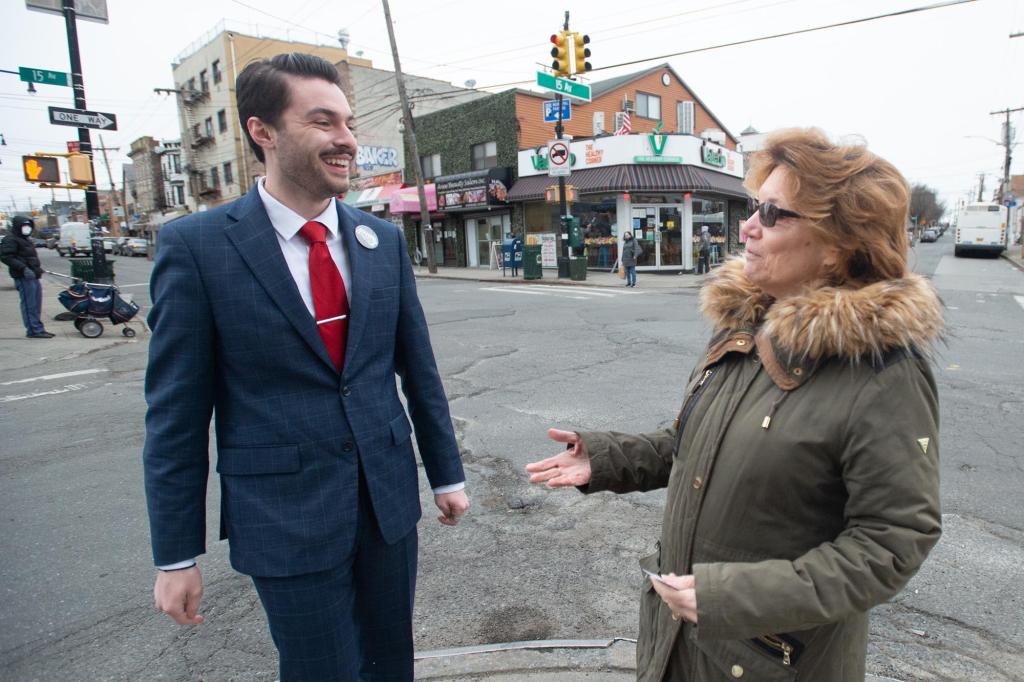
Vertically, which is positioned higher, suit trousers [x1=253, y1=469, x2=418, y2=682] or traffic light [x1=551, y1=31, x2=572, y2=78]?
traffic light [x1=551, y1=31, x2=572, y2=78]

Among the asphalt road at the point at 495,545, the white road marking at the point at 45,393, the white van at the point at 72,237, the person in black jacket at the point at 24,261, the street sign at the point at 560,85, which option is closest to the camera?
the asphalt road at the point at 495,545

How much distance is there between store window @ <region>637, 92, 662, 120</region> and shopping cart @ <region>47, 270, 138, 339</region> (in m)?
25.5

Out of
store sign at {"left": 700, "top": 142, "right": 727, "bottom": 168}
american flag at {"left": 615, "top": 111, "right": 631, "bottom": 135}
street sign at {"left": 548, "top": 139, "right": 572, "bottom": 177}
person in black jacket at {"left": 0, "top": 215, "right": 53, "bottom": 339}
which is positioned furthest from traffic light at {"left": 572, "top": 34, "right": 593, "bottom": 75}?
person in black jacket at {"left": 0, "top": 215, "right": 53, "bottom": 339}

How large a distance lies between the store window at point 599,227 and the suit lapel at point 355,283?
21690 millimetres

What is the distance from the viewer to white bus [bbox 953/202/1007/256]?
98.5 ft

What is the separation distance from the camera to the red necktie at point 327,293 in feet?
5.81

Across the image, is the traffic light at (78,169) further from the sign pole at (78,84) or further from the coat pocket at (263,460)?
the coat pocket at (263,460)

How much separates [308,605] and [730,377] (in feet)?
4.26

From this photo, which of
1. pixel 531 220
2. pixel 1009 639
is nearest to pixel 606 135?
pixel 531 220

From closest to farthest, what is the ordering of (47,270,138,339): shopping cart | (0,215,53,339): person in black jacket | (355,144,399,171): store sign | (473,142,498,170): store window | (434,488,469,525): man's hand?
(434,488,469,525): man's hand → (0,215,53,339): person in black jacket → (47,270,138,339): shopping cart → (473,142,498,170): store window → (355,144,399,171): store sign

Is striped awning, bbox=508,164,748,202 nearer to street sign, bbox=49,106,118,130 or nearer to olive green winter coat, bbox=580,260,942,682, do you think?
street sign, bbox=49,106,118,130

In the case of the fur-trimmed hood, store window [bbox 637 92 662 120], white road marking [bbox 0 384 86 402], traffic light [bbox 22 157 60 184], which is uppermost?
store window [bbox 637 92 662 120]

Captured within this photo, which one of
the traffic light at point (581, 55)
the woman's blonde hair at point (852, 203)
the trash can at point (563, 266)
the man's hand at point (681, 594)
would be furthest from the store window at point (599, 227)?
the man's hand at point (681, 594)

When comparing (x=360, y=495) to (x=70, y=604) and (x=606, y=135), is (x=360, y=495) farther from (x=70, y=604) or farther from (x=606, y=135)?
(x=606, y=135)
